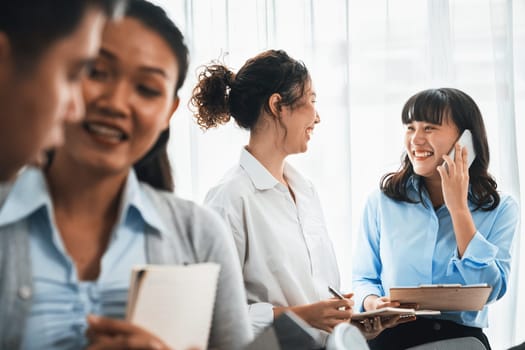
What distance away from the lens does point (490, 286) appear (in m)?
2.45

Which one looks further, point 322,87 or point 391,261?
point 322,87

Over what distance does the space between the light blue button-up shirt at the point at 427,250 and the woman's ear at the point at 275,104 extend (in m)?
0.70

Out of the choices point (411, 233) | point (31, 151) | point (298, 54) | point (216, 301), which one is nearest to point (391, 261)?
point (411, 233)

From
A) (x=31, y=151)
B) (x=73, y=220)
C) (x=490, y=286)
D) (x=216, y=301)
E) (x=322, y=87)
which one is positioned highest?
(x=322, y=87)

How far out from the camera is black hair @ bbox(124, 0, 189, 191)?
47.3 inches

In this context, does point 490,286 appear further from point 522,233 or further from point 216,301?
point 216,301

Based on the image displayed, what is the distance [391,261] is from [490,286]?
1.34ft

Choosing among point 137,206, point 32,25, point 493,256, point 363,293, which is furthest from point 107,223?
point 493,256

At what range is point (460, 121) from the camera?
2.79m

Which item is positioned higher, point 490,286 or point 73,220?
point 73,220

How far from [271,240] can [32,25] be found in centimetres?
145

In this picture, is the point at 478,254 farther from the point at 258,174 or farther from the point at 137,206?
the point at 137,206

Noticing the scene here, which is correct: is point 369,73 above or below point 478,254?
above

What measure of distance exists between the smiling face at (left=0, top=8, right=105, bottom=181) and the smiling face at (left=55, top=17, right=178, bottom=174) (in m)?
0.19
